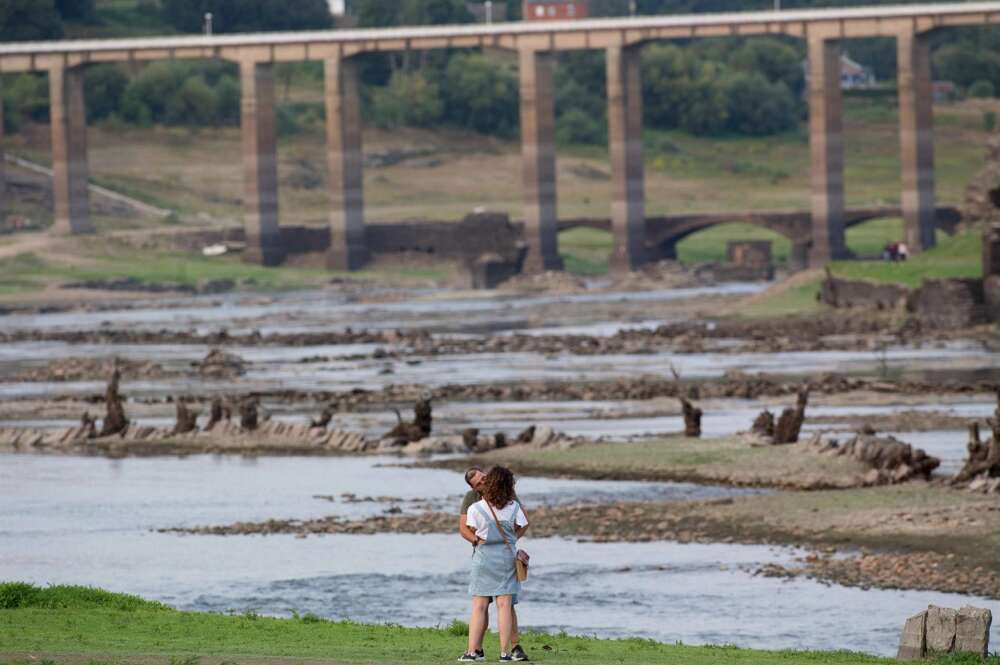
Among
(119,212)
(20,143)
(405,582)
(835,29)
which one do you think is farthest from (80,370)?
(20,143)

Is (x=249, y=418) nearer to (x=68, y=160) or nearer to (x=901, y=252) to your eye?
(x=901, y=252)

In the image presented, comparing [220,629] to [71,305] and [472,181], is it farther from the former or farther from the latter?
[472,181]

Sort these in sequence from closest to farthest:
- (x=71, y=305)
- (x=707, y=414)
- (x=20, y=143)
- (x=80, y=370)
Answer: (x=707, y=414) → (x=80, y=370) → (x=71, y=305) → (x=20, y=143)

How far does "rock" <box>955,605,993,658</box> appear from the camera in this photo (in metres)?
23.7

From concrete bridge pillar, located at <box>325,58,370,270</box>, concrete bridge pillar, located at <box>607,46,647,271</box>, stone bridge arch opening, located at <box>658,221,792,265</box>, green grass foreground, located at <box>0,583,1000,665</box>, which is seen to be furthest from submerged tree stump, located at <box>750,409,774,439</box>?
stone bridge arch opening, located at <box>658,221,792,265</box>

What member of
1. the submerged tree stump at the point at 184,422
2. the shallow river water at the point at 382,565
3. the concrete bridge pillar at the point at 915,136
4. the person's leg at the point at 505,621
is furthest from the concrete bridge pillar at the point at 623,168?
the person's leg at the point at 505,621

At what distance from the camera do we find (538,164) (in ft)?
479

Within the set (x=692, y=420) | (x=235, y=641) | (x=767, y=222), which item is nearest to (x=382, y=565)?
(x=235, y=641)

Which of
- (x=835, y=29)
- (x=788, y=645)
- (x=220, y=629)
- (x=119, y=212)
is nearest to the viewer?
(x=220, y=629)

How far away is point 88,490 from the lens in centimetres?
4831

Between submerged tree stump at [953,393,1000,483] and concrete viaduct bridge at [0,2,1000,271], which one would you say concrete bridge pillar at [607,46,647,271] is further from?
submerged tree stump at [953,393,1000,483]

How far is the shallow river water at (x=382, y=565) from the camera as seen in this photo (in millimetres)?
32250

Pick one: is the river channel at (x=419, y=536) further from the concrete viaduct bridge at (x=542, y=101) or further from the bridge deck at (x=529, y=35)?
the bridge deck at (x=529, y=35)

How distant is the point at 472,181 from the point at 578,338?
95570 mm
